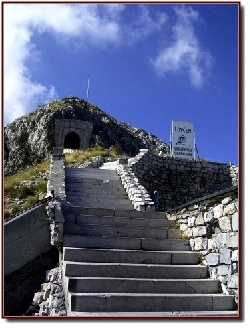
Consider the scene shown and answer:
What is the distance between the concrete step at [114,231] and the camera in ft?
24.9

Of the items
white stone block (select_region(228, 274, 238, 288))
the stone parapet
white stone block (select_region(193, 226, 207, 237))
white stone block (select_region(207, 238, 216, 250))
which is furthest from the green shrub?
white stone block (select_region(228, 274, 238, 288))

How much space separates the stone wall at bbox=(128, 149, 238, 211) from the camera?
17078mm

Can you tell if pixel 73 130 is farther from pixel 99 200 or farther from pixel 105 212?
pixel 105 212

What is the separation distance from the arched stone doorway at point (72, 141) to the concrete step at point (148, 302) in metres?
25.8

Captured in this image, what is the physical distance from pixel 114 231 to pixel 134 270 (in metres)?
1.28

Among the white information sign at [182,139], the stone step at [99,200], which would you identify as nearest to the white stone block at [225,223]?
the stone step at [99,200]

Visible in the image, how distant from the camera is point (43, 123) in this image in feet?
124

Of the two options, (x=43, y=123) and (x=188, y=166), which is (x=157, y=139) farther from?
(x=188, y=166)

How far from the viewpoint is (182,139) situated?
18875mm

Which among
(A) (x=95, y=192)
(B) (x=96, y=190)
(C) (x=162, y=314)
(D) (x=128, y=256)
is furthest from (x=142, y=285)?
(B) (x=96, y=190)

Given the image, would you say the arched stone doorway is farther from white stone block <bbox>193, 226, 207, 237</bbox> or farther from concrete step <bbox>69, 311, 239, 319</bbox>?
concrete step <bbox>69, 311, 239, 319</bbox>

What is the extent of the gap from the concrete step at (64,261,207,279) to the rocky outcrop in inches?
1090

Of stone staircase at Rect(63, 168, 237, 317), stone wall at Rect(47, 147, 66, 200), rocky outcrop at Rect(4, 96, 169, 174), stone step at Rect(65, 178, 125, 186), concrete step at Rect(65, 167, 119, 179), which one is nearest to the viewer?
stone staircase at Rect(63, 168, 237, 317)

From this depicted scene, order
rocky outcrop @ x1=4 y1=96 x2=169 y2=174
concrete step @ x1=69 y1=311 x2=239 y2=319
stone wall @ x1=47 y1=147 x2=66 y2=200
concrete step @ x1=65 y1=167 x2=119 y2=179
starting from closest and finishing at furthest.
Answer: concrete step @ x1=69 y1=311 x2=239 y2=319 → stone wall @ x1=47 y1=147 x2=66 y2=200 → concrete step @ x1=65 y1=167 x2=119 y2=179 → rocky outcrop @ x1=4 y1=96 x2=169 y2=174
